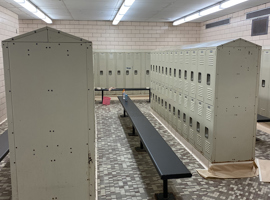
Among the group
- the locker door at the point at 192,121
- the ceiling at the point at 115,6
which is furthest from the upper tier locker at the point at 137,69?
the locker door at the point at 192,121

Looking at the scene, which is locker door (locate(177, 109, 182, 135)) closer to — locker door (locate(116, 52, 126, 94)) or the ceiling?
the ceiling

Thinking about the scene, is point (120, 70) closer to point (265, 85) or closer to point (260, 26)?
point (260, 26)

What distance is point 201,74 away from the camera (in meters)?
4.79

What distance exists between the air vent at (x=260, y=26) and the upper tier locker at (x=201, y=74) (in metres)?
3.98

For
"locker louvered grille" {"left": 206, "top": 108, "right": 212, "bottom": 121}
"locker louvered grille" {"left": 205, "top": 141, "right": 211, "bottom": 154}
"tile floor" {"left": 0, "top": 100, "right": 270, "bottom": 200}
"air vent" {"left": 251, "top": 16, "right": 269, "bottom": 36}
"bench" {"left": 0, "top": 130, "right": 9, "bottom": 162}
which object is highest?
"air vent" {"left": 251, "top": 16, "right": 269, "bottom": 36}

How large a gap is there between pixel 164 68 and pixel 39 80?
482 cm

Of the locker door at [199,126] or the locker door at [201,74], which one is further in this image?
the locker door at [199,126]

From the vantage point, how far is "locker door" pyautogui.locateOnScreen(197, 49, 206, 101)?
4.66 metres

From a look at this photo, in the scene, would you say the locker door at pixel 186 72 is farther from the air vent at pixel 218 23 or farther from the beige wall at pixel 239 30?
the air vent at pixel 218 23

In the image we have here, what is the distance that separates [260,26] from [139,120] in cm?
493

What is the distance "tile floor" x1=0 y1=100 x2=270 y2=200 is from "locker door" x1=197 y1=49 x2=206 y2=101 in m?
1.23

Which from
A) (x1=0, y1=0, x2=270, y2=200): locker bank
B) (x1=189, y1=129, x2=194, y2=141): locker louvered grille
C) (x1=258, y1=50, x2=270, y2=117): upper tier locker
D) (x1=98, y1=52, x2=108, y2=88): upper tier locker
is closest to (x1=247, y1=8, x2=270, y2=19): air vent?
(x1=0, y1=0, x2=270, y2=200): locker bank

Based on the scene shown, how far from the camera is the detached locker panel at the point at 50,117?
261 centimetres

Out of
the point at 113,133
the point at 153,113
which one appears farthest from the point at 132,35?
the point at 113,133
